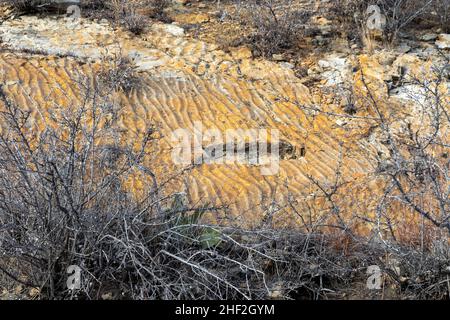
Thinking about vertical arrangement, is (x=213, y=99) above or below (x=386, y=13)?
below

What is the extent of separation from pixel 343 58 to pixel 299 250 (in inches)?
127

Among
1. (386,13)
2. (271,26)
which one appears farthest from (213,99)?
(386,13)

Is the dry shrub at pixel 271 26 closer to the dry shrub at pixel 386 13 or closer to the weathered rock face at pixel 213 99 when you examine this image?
the weathered rock face at pixel 213 99

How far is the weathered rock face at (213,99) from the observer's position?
5461mm

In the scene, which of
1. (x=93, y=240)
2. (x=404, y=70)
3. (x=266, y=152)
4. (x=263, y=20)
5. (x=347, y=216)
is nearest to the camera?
(x=93, y=240)

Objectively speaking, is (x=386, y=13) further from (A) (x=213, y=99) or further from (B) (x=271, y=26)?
(A) (x=213, y=99)

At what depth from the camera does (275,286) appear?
4.14 meters

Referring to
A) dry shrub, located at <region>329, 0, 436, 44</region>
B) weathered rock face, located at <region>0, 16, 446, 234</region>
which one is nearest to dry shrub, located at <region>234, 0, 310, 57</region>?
weathered rock face, located at <region>0, 16, 446, 234</region>

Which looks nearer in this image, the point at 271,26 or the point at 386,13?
the point at 271,26

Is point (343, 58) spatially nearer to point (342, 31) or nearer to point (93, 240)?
point (342, 31)

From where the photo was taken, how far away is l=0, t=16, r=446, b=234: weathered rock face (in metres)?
5.46

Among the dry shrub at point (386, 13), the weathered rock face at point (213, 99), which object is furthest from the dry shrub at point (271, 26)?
the dry shrub at point (386, 13)

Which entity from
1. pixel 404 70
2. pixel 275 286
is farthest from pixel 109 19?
pixel 275 286

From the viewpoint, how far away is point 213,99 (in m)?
6.50
